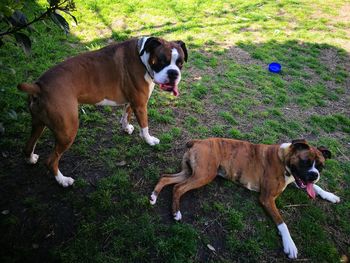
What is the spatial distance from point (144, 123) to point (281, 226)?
2.25 metres

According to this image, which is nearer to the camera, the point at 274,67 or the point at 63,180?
the point at 63,180

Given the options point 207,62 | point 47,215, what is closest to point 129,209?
point 47,215

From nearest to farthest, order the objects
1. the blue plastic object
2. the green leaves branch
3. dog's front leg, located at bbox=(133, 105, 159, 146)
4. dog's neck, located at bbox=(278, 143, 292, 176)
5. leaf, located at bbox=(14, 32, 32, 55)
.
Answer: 1. the green leaves branch
2. leaf, located at bbox=(14, 32, 32, 55)
3. dog's neck, located at bbox=(278, 143, 292, 176)
4. dog's front leg, located at bbox=(133, 105, 159, 146)
5. the blue plastic object

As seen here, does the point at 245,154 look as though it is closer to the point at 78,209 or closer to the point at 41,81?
the point at 78,209

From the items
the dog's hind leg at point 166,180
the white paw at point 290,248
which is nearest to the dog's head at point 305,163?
the white paw at point 290,248

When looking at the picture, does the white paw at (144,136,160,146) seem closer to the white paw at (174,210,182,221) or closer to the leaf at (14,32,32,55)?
the white paw at (174,210,182,221)

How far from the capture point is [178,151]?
4594mm

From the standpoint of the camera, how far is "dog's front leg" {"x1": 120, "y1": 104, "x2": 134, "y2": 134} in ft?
15.1

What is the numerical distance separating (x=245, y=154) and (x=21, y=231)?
2871 millimetres

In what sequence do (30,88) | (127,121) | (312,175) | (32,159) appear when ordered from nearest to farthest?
1. (30,88)
2. (312,175)
3. (32,159)
4. (127,121)

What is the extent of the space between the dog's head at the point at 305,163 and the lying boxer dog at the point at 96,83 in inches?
69.2

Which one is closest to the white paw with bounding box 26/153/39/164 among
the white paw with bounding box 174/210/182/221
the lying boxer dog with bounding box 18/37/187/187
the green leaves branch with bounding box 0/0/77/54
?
the lying boxer dog with bounding box 18/37/187/187

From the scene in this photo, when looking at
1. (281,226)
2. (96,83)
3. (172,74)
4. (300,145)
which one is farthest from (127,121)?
(281,226)

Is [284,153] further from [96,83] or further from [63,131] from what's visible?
[63,131]
